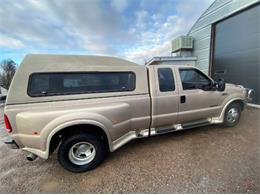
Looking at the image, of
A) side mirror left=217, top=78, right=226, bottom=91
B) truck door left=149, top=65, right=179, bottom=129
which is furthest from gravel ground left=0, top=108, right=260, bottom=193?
side mirror left=217, top=78, right=226, bottom=91

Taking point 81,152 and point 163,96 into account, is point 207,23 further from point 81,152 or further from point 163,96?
point 81,152

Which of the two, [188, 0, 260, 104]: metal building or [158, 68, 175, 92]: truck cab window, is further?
[188, 0, 260, 104]: metal building

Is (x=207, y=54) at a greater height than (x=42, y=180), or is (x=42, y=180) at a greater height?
(x=207, y=54)

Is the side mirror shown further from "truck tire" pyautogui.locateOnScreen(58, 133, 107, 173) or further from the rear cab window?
"truck tire" pyautogui.locateOnScreen(58, 133, 107, 173)

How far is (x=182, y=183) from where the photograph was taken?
2.32 m

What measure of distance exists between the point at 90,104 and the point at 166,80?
1775mm

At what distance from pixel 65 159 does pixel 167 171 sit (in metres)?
1.80

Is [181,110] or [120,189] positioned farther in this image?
[181,110]

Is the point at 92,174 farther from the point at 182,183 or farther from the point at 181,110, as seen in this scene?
the point at 181,110

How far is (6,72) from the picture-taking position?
2698 centimetres

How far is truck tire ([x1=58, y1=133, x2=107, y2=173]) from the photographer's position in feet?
8.46

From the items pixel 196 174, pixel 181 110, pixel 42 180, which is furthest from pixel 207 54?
pixel 42 180

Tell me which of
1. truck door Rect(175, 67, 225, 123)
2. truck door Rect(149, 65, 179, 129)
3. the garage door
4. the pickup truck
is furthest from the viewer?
the garage door

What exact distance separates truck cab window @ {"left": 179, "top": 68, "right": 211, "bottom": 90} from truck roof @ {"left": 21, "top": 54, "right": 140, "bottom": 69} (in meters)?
1.31
